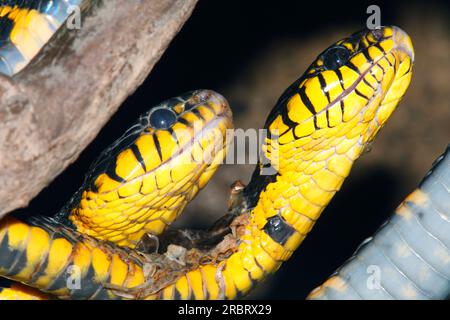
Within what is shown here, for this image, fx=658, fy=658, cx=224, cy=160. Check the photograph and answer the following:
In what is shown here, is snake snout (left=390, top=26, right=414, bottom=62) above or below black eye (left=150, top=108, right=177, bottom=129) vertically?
above

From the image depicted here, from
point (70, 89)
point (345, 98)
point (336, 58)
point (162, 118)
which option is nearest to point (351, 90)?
point (345, 98)

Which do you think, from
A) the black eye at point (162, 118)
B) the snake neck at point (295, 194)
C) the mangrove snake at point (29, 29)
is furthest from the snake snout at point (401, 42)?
the mangrove snake at point (29, 29)

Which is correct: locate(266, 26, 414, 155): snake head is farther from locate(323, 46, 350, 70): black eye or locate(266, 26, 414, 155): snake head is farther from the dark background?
the dark background

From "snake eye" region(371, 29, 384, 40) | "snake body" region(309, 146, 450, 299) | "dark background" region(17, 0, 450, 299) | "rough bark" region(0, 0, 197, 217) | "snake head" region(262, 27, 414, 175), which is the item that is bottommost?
"snake body" region(309, 146, 450, 299)

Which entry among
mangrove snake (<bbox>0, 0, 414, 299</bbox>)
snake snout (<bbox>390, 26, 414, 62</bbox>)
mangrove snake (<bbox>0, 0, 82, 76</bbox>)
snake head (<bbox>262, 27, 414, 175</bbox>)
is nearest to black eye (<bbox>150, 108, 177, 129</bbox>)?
mangrove snake (<bbox>0, 0, 414, 299</bbox>)

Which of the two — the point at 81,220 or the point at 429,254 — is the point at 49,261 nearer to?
the point at 81,220

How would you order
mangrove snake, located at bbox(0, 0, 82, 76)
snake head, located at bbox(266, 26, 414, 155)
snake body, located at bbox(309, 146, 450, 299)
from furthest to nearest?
snake head, located at bbox(266, 26, 414, 155), snake body, located at bbox(309, 146, 450, 299), mangrove snake, located at bbox(0, 0, 82, 76)

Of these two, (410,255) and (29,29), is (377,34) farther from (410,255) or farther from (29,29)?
(29,29)
